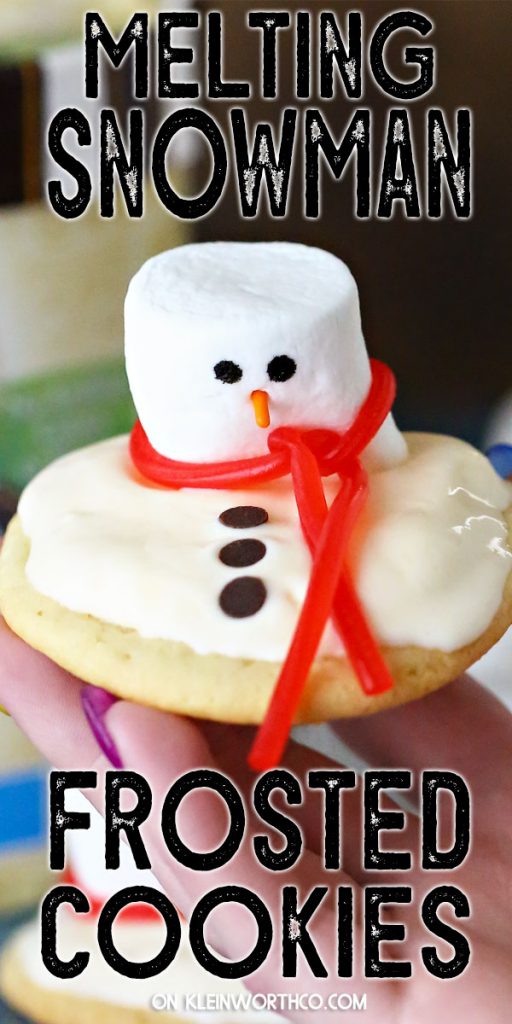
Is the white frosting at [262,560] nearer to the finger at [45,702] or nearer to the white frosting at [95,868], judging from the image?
the finger at [45,702]

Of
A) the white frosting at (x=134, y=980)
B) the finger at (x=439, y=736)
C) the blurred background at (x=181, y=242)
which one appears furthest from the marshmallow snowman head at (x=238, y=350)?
the white frosting at (x=134, y=980)

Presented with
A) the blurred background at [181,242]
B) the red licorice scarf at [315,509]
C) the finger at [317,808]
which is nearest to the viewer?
the red licorice scarf at [315,509]

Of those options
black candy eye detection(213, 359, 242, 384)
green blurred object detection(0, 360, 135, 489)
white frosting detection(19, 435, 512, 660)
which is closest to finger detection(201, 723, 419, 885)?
white frosting detection(19, 435, 512, 660)

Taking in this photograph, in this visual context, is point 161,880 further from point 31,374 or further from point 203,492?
point 31,374

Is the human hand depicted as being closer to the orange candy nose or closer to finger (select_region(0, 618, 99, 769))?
finger (select_region(0, 618, 99, 769))

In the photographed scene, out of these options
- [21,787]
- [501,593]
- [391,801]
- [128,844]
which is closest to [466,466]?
[501,593]
